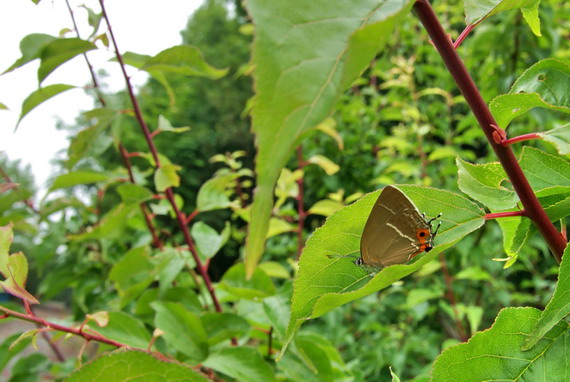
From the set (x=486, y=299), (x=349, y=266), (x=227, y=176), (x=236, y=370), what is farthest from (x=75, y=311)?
(x=486, y=299)

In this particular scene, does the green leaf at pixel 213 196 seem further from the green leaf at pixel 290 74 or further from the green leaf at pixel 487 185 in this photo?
the green leaf at pixel 290 74

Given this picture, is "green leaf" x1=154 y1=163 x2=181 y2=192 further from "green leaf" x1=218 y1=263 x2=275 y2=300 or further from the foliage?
"green leaf" x1=218 y1=263 x2=275 y2=300

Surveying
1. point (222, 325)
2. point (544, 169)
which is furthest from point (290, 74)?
point (222, 325)

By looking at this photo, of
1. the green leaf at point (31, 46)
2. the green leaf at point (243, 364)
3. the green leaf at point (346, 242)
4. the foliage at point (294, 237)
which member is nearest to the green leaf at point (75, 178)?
the foliage at point (294, 237)

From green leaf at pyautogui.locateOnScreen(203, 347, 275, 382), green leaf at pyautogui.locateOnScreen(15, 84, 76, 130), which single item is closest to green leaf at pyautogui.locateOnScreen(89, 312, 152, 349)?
green leaf at pyautogui.locateOnScreen(203, 347, 275, 382)

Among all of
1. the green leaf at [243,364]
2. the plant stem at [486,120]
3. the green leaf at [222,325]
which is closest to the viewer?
the plant stem at [486,120]

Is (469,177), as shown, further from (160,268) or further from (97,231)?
(97,231)
